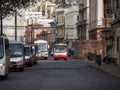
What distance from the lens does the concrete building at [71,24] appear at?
132 meters

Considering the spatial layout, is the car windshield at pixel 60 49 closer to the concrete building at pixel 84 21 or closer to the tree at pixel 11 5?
the concrete building at pixel 84 21

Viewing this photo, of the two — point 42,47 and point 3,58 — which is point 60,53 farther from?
point 3,58

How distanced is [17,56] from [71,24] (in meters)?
96.0

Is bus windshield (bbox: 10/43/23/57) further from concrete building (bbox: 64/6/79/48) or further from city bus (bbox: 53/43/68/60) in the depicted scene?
concrete building (bbox: 64/6/79/48)

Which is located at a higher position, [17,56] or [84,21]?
[84,21]

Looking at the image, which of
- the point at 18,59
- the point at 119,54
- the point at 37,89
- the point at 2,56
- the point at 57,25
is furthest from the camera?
the point at 57,25

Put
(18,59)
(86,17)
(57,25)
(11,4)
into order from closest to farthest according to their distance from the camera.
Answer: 1. (11,4)
2. (18,59)
3. (86,17)
4. (57,25)

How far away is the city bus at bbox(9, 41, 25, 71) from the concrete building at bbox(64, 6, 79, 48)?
86.4m

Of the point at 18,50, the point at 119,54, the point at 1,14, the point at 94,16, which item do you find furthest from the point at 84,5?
the point at 1,14

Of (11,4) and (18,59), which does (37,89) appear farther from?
(18,59)

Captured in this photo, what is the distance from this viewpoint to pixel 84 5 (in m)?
111

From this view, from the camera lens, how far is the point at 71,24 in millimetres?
137000

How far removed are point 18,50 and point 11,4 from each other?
979cm

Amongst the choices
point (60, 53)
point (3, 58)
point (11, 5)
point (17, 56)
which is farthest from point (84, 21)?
point (3, 58)
